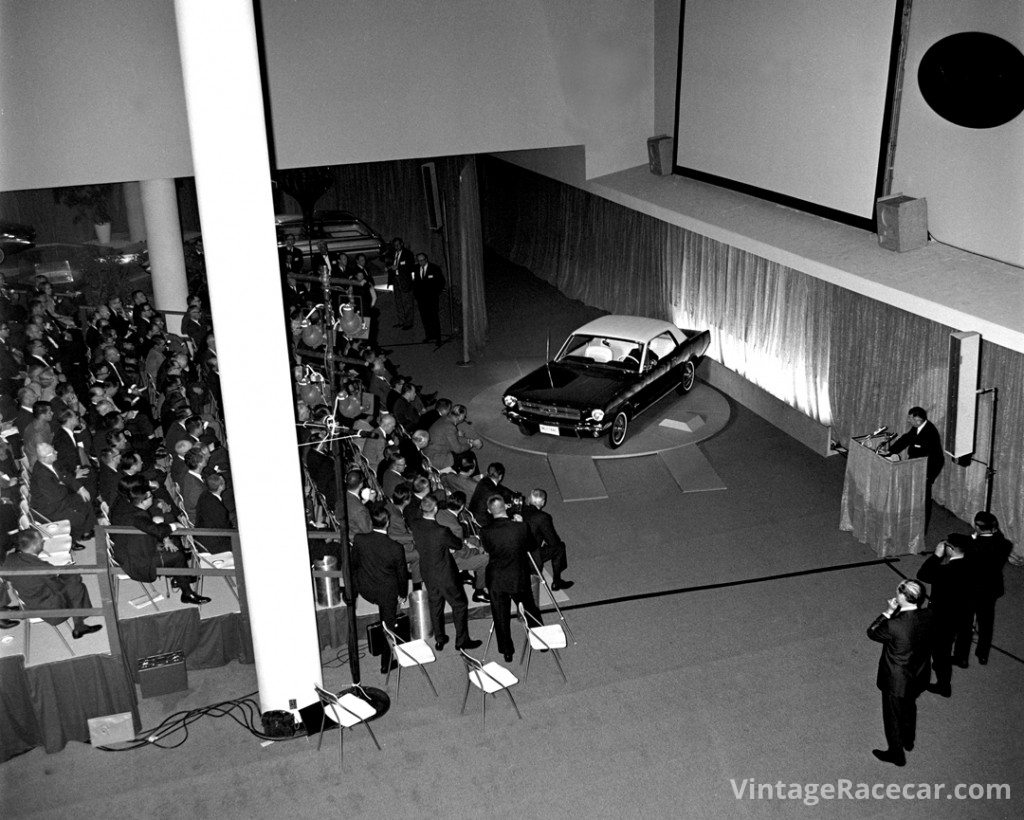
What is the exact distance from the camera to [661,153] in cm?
1456

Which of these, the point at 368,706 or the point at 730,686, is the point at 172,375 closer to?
the point at 368,706

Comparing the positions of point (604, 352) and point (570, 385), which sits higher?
point (604, 352)

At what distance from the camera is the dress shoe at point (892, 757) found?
7516mm

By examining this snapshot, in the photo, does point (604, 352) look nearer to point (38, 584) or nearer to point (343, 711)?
point (343, 711)

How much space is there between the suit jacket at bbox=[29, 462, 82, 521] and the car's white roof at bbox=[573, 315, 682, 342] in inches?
275

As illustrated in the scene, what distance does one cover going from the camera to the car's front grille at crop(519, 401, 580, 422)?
507 inches

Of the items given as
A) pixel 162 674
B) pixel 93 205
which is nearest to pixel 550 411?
pixel 162 674

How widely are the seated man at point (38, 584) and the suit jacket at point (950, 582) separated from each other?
6.29m

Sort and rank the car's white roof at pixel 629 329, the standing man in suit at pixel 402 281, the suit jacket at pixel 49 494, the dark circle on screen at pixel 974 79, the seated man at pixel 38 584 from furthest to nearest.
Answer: the standing man in suit at pixel 402 281 < the car's white roof at pixel 629 329 < the suit jacket at pixel 49 494 < the dark circle on screen at pixel 974 79 < the seated man at pixel 38 584

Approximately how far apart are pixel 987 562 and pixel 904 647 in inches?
53.7

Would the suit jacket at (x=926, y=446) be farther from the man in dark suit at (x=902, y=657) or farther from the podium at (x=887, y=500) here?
the man in dark suit at (x=902, y=657)

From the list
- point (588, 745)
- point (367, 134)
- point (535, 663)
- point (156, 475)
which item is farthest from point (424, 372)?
point (588, 745)

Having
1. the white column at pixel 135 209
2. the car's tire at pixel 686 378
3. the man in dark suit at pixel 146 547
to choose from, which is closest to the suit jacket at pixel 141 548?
the man in dark suit at pixel 146 547

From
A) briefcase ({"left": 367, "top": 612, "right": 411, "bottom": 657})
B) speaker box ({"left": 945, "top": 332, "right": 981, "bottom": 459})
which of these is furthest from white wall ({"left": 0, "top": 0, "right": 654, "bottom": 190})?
speaker box ({"left": 945, "top": 332, "right": 981, "bottom": 459})
